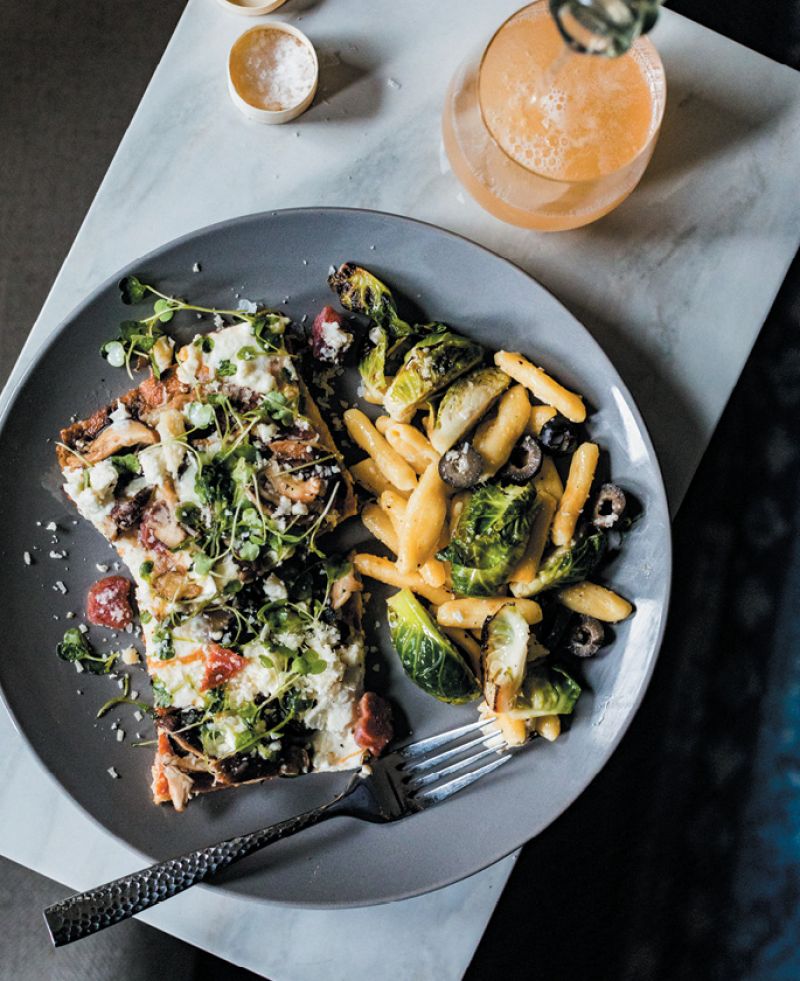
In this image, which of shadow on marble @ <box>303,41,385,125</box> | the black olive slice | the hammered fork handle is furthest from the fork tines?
shadow on marble @ <box>303,41,385,125</box>

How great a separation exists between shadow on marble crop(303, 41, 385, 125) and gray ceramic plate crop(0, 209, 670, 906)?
472mm

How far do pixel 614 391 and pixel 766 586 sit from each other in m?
1.34

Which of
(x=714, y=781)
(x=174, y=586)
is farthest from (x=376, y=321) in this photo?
(x=714, y=781)

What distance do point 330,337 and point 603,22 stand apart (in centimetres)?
110

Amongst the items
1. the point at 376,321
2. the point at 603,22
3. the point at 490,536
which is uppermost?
the point at 603,22

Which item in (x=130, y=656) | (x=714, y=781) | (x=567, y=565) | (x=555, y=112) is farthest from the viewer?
(x=714, y=781)

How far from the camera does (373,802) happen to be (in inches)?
107

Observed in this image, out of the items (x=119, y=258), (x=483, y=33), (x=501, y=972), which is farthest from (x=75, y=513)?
(x=501, y=972)

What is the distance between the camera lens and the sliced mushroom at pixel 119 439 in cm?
270

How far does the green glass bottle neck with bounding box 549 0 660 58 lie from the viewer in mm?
2096

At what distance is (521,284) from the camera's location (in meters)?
2.69

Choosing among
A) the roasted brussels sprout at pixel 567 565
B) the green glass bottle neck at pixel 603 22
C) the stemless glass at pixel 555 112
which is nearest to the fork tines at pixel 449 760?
the roasted brussels sprout at pixel 567 565

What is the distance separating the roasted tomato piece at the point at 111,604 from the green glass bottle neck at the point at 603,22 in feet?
6.40

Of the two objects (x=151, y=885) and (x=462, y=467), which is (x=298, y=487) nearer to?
(x=462, y=467)
